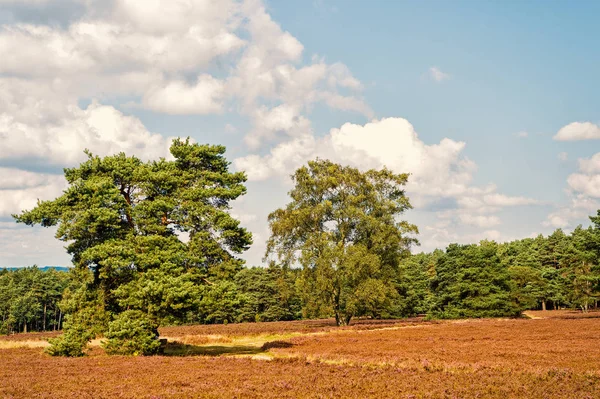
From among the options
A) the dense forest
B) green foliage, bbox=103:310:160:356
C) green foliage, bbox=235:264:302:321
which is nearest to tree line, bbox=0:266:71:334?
the dense forest

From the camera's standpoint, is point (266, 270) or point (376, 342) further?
point (266, 270)

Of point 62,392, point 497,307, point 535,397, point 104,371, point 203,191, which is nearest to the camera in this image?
point 535,397

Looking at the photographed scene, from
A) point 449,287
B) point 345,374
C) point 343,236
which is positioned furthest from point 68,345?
point 449,287

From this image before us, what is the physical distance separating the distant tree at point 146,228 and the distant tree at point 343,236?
19547mm

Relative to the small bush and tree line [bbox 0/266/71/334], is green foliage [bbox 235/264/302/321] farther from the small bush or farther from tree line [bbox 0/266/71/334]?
the small bush

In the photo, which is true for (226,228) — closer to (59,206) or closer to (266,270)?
(59,206)

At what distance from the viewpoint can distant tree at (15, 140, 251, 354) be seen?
92.4 ft

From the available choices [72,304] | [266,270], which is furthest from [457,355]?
[266,270]

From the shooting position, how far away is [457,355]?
26.6 meters

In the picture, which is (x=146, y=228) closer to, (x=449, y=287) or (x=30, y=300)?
(x=449, y=287)

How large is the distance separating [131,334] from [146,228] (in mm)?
6279

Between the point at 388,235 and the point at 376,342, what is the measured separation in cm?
2118

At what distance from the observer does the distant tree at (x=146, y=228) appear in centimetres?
2816

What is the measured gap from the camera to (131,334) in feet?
92.1
